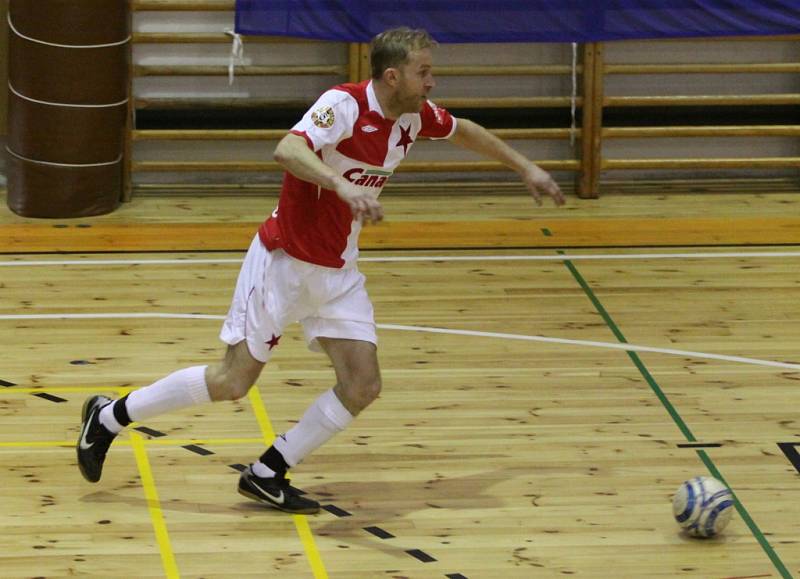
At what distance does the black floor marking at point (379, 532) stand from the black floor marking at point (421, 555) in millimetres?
137

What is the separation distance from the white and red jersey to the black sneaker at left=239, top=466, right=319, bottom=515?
832 millimetres

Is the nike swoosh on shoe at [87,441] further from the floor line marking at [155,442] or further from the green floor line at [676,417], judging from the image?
the green floor line at [676,417]

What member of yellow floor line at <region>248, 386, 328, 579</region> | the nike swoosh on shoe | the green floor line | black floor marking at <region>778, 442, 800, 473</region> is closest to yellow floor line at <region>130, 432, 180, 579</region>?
the nike swoosh on shoe

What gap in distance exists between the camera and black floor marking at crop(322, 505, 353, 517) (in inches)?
214

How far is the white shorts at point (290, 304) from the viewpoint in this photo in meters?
5.25

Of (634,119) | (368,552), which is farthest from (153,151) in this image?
(368,552)

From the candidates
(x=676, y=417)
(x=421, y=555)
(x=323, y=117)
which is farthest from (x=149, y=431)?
(x=676, y=417)

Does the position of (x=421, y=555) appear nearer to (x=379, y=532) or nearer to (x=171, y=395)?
(x=379, y=532)

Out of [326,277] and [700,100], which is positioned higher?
[326,277]

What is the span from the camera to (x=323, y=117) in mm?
5012

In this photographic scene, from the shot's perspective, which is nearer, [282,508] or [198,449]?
[282,508]

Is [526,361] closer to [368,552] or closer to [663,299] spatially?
[663,299]

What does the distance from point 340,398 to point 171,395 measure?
0.62m

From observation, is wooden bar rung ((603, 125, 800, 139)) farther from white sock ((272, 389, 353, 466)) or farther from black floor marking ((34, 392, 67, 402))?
white sock ((272, 389, 353, 466))
